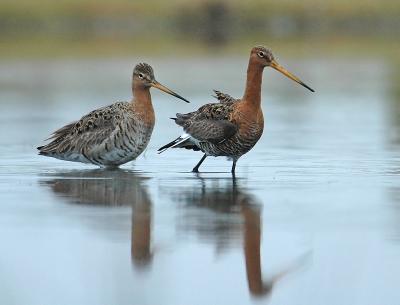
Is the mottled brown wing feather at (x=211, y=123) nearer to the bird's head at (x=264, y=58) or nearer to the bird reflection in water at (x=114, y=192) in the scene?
the bird's head at (x=264, y=58)

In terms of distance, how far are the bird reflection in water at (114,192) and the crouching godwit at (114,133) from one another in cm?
19

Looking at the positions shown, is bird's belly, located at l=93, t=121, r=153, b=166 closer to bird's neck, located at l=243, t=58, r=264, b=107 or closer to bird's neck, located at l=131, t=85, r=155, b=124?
bird's neck, located at l=131, t=85, r=155, b=124

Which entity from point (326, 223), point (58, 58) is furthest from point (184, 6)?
point (326, 223)

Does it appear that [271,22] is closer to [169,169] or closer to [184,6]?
[184,6]

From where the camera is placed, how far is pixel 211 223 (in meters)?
9.26

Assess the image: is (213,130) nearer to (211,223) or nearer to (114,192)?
(114,192)

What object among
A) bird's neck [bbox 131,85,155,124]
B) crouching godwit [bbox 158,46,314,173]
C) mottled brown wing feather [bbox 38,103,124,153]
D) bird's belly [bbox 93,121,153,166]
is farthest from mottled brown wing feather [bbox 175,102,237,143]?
mottled brown wing feather [bbox 38,103,124,153]

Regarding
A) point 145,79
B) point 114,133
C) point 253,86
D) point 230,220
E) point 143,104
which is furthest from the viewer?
point 145,79

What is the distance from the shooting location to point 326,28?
193 feet

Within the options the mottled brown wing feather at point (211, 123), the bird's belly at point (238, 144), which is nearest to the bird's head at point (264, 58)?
the mottled brown wing feather at point (211, 123)

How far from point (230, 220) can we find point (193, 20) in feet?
166

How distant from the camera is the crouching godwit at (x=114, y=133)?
1243 centimetres

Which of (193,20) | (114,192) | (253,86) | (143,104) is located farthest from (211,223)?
(193,20)

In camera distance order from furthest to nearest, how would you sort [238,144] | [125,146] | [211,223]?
1. [125,146]
2. [238,144]
3. [211,223]
